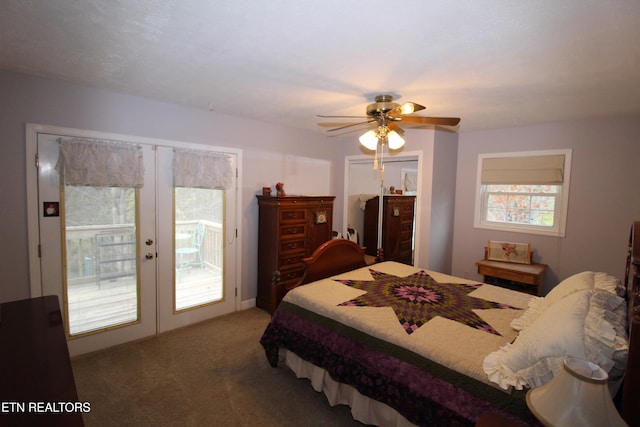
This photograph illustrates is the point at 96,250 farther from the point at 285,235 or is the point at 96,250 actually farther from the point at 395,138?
the point at 395,138

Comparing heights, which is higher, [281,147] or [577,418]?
[281,147]

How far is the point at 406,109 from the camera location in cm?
234

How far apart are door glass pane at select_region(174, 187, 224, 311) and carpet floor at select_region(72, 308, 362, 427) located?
0.54 m

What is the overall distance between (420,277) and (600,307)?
5.01ft

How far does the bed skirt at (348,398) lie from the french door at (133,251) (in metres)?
1.61

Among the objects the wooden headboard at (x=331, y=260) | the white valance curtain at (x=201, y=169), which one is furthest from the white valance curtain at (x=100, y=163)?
the wooden headboard at (x=331, y=260)

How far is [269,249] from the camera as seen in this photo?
3.95 m

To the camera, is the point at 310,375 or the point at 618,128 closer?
the point at 310,375

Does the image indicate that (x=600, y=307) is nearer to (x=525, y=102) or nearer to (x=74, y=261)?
(x=525, y=102)

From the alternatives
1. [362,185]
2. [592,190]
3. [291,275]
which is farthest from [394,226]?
[592,190]

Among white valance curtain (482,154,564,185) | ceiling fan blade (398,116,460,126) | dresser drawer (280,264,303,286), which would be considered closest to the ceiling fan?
ceiling fan blade (398,116,460,126)

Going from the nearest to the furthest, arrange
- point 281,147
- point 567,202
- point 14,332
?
point 14,332 → point 567,202 → point 281,147

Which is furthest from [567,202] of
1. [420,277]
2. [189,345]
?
[189,345]

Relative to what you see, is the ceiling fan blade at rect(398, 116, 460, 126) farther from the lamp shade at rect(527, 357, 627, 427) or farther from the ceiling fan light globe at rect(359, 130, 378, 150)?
the lamp shade at rect(527, 357, 627, 427)
